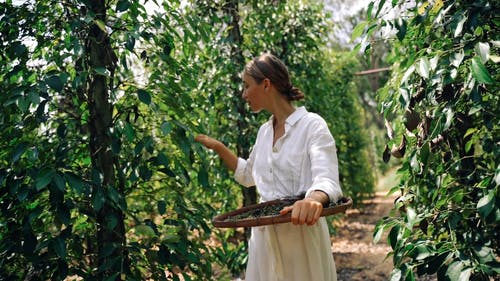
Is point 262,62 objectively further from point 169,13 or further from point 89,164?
point 89,164

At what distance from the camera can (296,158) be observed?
181 centimetres

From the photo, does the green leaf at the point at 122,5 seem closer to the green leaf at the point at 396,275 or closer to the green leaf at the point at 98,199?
the green leaf at the point at 98,199

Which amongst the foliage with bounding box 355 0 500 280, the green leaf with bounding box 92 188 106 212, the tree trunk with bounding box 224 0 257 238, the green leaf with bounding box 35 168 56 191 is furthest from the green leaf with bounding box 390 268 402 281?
the tree trunk with bounding box 224 0 257 238

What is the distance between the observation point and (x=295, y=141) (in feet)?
6.00

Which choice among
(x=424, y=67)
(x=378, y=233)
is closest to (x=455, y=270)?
(x=378, y=233)

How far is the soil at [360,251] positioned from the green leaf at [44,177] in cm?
226

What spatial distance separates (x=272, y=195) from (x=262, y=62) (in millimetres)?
472

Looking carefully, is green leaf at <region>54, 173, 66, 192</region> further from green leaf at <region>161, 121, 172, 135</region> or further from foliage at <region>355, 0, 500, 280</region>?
foliage at <region>355, 0, 500, 280</region>

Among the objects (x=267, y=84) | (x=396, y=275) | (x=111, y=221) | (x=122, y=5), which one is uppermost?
(x=122, y=5)

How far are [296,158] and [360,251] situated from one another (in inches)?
188

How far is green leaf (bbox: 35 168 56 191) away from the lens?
1482 mm

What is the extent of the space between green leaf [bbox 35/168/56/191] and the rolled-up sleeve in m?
0.74

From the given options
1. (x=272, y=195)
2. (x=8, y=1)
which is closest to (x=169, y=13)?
(x=8, y=1)

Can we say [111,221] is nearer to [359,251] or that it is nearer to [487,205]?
[487,205]
